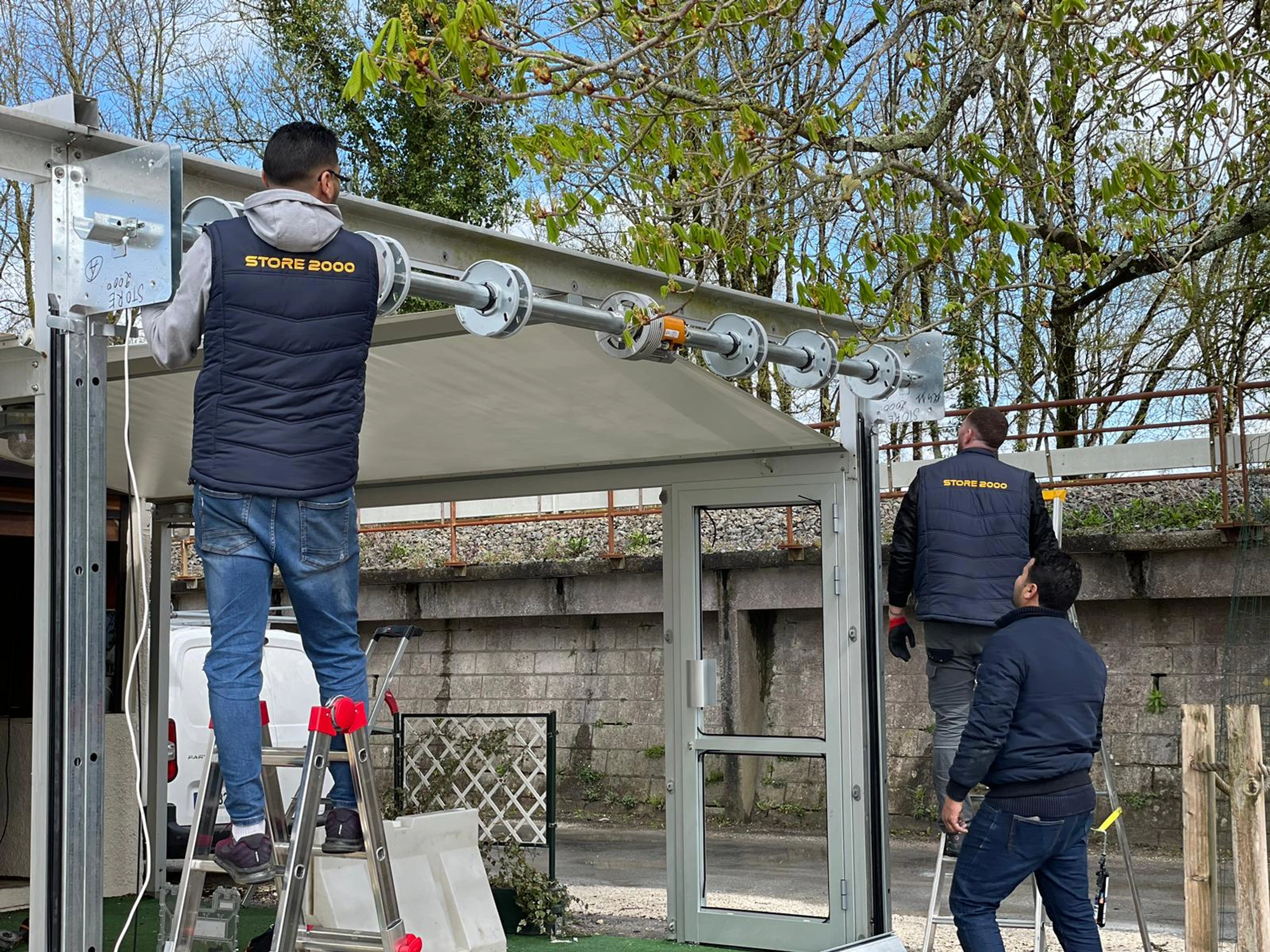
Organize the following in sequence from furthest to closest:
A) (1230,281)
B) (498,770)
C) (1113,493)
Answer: (1230,281) < (1113,493) < (498,770)

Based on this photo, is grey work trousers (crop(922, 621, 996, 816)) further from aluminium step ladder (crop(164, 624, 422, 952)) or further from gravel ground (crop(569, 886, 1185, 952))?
aluminium step ladder (crop(164, 624, 422, 952))

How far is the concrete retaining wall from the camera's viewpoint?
1303 cm

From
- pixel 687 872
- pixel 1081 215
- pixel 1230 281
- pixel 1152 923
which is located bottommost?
pixel 1152 923

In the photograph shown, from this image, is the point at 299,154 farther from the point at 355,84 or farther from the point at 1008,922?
the point at 1008,922

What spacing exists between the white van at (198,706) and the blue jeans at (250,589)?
491 cm

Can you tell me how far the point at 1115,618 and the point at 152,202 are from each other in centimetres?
1151

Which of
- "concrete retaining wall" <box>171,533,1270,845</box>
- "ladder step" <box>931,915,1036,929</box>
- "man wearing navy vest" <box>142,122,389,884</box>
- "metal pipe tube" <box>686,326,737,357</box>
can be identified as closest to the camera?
"man wearing navy vest" <box>142,122,389,884</box>


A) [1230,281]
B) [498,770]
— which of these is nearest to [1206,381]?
[1230,281]

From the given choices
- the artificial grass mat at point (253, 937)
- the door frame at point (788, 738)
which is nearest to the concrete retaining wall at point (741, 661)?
the artificial grass mat at point (253, 937)

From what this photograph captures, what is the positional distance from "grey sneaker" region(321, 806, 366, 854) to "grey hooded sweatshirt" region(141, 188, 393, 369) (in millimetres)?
1087

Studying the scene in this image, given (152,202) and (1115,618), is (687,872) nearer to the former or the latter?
(152,202)

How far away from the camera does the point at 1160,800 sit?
13.2 metres

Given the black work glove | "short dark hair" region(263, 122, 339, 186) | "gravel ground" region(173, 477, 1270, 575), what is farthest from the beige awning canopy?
"gravel ground" region(173, 477, 1270, 575)

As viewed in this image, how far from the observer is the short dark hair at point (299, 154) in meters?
3.48
